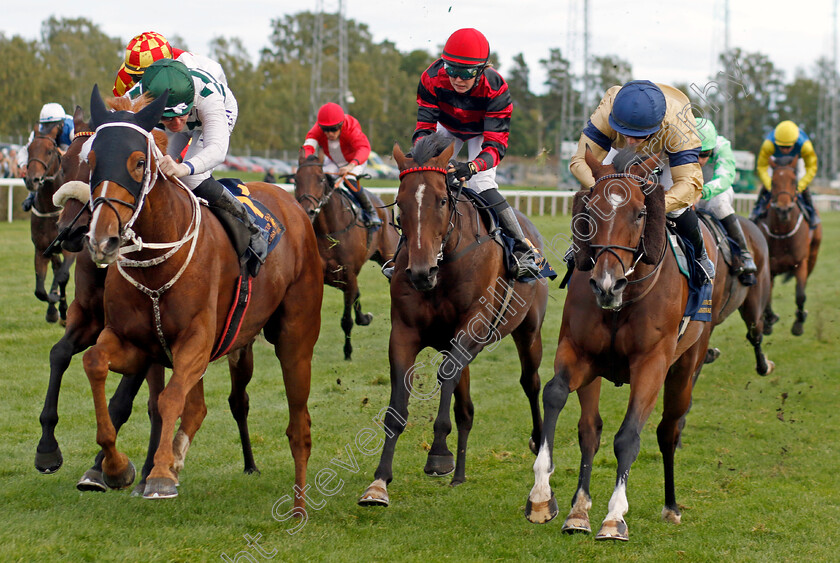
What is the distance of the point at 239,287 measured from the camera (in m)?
4.69

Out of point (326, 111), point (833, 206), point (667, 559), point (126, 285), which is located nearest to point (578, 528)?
point (667, 559)

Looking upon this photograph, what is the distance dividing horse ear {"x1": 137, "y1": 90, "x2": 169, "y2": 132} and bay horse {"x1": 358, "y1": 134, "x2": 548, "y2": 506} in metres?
1.52

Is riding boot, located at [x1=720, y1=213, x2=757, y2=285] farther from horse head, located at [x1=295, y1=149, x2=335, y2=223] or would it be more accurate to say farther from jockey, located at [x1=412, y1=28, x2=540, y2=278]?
horse head, located at [x1=295, y1=149, x2=335, y2=223]

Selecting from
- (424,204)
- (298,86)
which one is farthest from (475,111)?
(298,86)

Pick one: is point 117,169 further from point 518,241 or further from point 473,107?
point 518,241

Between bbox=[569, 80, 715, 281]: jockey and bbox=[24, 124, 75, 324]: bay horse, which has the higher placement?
bbox=[569, 80, 715, 281]: jockey

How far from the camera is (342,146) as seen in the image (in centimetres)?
1041

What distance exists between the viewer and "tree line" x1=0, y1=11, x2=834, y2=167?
125 ft

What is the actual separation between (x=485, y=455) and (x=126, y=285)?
3.19 metres

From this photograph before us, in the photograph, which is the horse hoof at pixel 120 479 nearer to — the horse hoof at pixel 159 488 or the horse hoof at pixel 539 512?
the horse hoof at pixel 159 488

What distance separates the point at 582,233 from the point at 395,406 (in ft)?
4.84

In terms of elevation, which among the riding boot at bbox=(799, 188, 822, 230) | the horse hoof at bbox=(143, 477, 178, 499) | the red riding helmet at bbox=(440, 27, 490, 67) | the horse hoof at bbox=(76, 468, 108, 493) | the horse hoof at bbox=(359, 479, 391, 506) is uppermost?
the red riding helmet at bbox=(440, 27, 490, 67)

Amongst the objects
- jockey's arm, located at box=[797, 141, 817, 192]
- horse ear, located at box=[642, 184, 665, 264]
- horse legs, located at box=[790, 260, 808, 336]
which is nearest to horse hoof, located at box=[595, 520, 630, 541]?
horse ear, located at box=[642, 184, 665, 264]

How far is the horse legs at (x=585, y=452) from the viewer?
4.35m
